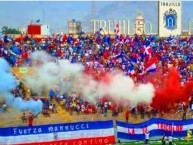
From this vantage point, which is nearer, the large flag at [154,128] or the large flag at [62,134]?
the large flag at [62,134]

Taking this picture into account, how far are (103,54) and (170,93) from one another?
10.6 meters

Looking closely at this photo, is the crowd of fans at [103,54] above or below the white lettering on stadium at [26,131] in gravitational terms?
above

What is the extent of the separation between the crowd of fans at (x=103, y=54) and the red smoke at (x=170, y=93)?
1562 millimetres

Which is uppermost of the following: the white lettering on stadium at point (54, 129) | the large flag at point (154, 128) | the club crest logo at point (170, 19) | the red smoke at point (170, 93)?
the club crest logo at point (170, 19)

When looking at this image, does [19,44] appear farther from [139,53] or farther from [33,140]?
[33,140]

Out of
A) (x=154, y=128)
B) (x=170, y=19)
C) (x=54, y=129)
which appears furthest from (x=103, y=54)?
(x=170, y=19)

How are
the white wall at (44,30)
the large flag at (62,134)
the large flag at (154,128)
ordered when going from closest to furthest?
the large flag at (62,134) < the large flag at (154,128) < the white wall at (44,30)

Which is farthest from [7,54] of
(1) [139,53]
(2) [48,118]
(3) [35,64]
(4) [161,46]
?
(4) [161,46]

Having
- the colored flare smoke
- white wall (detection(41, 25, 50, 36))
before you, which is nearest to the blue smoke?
the colored flare smoke

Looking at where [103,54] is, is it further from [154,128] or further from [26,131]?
[26,131]

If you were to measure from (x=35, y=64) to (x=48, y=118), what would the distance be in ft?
14.8

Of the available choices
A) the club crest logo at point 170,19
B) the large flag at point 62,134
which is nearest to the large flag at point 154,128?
the large flag at point 62,134

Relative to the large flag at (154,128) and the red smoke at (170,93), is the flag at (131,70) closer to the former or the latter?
the red smoke at (170,93)

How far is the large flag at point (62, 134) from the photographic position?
110 ft
